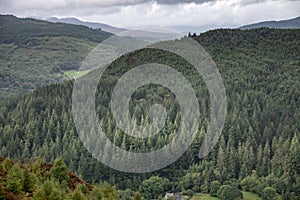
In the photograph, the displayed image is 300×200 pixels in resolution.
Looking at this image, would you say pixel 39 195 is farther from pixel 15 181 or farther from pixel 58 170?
pixel 58 170

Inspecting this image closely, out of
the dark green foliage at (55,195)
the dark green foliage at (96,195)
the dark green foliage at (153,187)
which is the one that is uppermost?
the dark green foliage at (55,195)

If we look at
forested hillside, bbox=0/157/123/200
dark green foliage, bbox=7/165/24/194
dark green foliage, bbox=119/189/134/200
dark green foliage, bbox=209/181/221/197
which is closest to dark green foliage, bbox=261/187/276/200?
dark green foliage, bbox=209/181/221/197

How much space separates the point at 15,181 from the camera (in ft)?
88.2

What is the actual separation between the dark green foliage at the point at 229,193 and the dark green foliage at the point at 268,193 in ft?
13.1

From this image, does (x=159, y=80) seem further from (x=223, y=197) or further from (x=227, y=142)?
(x=223, y=197)

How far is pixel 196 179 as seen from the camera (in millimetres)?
90875

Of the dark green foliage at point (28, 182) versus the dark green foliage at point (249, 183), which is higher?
the dark green foliage at point (28, 182)

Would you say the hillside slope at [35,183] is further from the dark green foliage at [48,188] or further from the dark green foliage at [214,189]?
the dark green foliage at [214,189]

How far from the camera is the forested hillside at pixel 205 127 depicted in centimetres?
8962

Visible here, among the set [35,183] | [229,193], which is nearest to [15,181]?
[35,183]

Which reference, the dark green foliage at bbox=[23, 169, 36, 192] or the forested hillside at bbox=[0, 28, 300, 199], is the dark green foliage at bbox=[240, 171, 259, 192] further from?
the dark green foliage at bbox=[23, 169, 36, 192]

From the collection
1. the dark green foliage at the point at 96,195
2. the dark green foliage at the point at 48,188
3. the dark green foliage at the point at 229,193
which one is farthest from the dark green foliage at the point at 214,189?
the dark green foliage at the point at 48,188

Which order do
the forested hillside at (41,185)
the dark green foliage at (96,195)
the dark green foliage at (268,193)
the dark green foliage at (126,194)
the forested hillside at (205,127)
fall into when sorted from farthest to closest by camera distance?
the forested hillside at (205,127), the dark green foliage at (268,193), the dark green foliage at (126,194), the dark green foliage at (96,195), the forested hillside at (41,185)

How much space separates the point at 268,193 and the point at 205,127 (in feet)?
93.8
